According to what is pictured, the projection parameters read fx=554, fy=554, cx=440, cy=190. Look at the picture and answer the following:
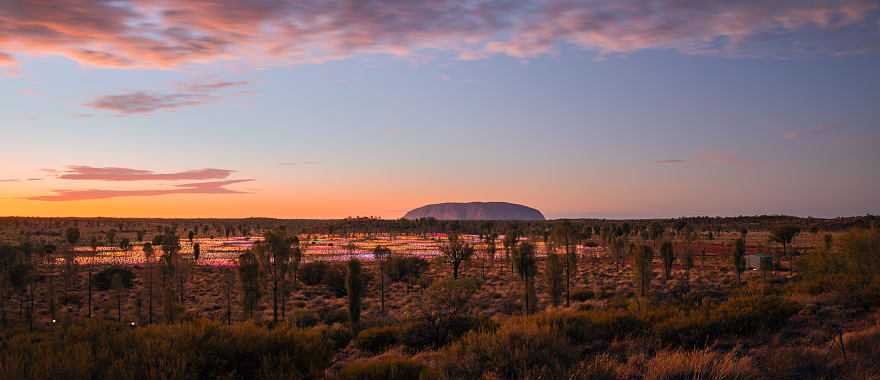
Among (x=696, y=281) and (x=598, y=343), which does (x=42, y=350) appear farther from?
(x=696, y=281)

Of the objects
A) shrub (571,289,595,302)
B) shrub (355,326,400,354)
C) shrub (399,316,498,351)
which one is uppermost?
shrub (399,316,498,351)

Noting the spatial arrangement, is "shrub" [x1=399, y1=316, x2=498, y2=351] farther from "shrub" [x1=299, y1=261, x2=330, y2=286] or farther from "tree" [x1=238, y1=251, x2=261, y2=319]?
"shrub" [x1=299, y1=261, x2=330, y2=286]

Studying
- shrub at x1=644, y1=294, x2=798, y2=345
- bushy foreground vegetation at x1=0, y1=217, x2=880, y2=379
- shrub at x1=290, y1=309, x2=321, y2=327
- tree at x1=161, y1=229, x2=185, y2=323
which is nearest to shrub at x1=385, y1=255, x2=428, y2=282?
tree at x1=161, y1=229, x2=185, y2=323

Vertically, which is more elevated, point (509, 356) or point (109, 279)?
point (509, 356)

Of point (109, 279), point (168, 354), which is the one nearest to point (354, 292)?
point (168, 354)

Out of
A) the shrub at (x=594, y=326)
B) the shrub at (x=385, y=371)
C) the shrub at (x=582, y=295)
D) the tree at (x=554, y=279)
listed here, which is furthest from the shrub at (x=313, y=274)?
the shrub at (x=385, y=371)

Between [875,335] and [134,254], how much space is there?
4364 inches

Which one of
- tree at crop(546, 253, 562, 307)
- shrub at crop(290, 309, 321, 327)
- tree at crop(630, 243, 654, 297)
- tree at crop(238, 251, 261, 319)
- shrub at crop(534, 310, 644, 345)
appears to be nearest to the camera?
shrub at crop(534, 310, 644, 345)

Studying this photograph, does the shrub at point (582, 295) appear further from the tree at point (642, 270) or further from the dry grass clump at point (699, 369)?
the dry grass clump at point (699, 369)

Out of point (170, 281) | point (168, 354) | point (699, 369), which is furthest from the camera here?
point (170, 281)

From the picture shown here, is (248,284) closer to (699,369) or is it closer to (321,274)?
(321,274)

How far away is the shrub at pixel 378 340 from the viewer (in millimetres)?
17077

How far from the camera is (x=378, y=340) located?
57.3ft

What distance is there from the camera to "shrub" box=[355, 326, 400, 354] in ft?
56.0
